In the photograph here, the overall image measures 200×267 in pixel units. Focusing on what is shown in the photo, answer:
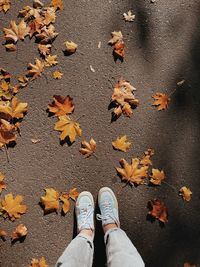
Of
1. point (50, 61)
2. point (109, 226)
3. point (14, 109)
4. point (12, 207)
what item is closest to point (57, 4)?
point (50, 61)

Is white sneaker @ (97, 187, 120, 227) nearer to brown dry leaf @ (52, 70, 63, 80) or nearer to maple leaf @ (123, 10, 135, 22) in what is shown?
brown dry leaf @ (52, 70, 63, 80)

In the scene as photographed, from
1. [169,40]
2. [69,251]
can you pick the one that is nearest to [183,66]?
[169,40]

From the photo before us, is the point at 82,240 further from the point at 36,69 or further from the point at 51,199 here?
the point at 36,69

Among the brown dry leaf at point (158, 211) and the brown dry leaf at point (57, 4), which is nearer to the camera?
the brown dry leaf at point (158, 211)

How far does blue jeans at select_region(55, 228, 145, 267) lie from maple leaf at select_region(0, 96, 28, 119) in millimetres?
1111

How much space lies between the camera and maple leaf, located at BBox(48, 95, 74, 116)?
3.72 m

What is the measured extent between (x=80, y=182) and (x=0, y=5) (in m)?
1.68

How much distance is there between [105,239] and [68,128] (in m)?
0.95

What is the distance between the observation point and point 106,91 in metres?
3.78

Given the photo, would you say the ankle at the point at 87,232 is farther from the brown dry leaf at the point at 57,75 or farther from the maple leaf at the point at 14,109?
the brown dry leaf at the point at 57,75

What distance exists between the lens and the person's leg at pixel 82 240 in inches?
123

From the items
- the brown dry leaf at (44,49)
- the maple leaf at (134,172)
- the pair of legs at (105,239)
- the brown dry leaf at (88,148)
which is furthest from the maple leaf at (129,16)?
the pair of legs at (105,239)

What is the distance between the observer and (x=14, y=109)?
3.68m

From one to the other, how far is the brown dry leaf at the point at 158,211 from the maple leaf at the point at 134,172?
20 centimetres
